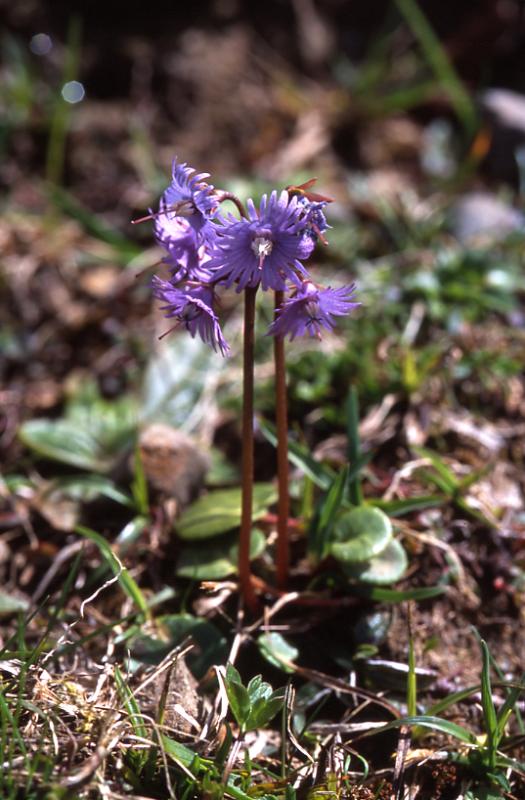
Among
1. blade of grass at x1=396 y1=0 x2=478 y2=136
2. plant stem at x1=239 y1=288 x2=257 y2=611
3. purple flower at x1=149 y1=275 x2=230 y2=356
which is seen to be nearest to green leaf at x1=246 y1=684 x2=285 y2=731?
plant stem at x1=239 y1=288 x2=257 y2=611

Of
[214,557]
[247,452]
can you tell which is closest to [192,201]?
[247,452]

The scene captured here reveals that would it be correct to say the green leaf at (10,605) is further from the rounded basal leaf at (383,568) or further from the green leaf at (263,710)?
the rounded basal leaf at (383,568)

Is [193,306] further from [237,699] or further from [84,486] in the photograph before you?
[84,486]

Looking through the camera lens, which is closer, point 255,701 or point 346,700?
point 255,701

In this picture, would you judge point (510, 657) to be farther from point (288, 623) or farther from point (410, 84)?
point (410, 84)

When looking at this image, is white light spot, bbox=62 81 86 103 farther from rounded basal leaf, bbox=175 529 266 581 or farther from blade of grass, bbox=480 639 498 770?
blade of grass, bbox=480 639 498 770

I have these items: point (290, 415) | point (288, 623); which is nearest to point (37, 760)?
point (288, 623)

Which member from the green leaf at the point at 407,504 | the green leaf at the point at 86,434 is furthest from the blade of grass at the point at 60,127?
the green leaf at the point at 407,504
